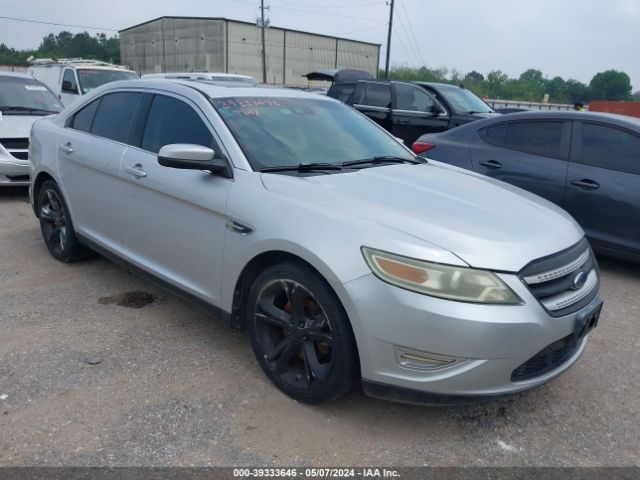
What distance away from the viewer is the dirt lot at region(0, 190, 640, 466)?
2.52 meters

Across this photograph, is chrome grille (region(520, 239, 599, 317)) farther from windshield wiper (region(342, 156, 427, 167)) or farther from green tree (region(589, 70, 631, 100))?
green tree (region(589, 70, 631, 100))

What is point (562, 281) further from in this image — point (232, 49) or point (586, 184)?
point (232, 49)

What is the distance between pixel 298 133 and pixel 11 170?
520cm

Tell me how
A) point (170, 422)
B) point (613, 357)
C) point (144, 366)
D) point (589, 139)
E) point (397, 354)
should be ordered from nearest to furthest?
point (397, 354), point (170, 422), point (144, 366), point (613, 357), point (589, 139)

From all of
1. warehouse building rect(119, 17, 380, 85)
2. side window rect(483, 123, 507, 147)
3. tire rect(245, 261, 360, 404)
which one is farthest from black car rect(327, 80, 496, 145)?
warehouse building rect(119, 17, 380, 85)

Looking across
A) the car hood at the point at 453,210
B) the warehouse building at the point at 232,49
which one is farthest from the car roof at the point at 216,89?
the warehouse building at the point at 232,49

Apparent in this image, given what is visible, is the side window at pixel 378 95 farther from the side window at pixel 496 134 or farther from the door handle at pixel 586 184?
the door handle at pixel 586 184

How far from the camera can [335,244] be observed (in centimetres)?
254

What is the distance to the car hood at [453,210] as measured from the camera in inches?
96.9

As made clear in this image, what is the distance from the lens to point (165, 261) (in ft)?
11.6

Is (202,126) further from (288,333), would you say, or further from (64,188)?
(64,188)

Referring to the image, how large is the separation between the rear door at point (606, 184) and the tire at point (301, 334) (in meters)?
3.34

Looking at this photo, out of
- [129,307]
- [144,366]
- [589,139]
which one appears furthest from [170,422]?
[589,139]

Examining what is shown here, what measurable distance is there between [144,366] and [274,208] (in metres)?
1.25
